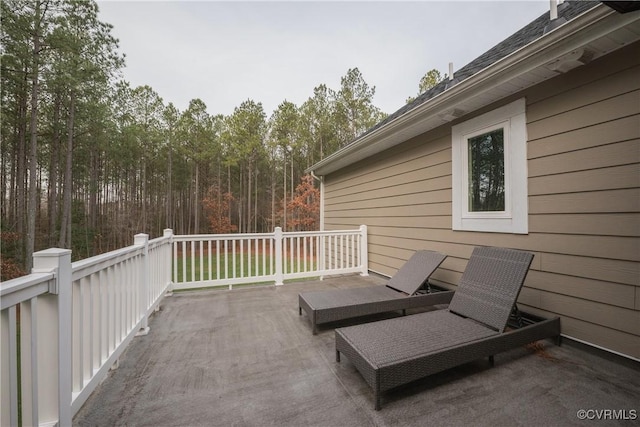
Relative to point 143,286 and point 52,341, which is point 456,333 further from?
point 143,286

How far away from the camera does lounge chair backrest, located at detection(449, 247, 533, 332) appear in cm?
232

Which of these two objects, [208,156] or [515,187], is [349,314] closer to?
[515,187]

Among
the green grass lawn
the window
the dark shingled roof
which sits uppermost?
the dark shingled roof

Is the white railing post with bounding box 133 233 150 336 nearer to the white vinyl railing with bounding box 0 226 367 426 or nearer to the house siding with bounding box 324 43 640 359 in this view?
the white vinyl railing with bounding box 0 226 367 426

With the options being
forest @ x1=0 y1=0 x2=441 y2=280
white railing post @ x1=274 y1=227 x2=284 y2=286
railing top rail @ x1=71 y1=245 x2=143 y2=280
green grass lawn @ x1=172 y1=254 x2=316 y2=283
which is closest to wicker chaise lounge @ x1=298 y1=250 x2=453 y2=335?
white railing post @ x1=274 y1=227 x2=284 y2=286

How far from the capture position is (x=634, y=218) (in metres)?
2.05

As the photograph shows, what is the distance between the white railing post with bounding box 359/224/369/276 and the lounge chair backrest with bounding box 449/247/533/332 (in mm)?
2789

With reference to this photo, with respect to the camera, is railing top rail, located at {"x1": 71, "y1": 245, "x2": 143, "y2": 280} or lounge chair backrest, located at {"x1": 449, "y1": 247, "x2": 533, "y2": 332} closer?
railing top rail, located at {"x1": 71, "y1": 245, "x2": 143, "y2": 280}

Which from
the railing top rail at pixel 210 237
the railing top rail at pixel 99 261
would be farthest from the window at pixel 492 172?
the railing top rail at pixel 99 261

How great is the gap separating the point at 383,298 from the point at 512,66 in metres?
2.70

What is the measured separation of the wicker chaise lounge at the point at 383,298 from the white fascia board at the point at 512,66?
189 cm

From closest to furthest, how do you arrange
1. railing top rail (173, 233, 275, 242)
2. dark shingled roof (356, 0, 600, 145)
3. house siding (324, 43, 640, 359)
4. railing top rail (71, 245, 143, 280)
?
railing top rail (71, 245, 143, 280)
house siding (324, 43, 640, 359)
dark shingled roof (356, 0, 600, 145)
railing top rail (173, 233, 275, 242)

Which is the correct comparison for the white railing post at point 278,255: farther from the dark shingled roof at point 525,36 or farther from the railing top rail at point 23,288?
the railing top rail at point 23,288

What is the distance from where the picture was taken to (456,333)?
2152 millimetres
